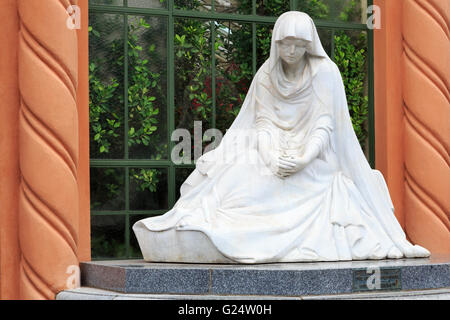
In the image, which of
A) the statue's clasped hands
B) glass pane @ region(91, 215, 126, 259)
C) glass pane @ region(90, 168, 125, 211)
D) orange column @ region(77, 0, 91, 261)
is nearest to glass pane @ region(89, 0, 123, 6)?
orange column @ region(77, 0, 91, 261)

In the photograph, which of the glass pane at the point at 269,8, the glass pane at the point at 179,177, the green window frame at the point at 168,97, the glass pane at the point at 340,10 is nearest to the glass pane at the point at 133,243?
the green window frame at the point at 168,97

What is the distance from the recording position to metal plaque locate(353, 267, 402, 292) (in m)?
4.74

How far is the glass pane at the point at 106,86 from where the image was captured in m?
6.54

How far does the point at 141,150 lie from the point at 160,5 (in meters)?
1.34

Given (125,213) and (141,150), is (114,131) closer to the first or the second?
(141,150)

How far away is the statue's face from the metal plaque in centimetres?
187

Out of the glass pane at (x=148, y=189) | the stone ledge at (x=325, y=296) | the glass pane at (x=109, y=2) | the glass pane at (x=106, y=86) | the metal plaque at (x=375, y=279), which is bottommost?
the stone ledge at (x=325, y=296)

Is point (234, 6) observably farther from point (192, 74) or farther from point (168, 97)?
point (168, 97)

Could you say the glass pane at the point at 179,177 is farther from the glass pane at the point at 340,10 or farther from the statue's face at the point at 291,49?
the glass pane at the point at 340,10

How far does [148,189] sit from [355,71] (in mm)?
2449

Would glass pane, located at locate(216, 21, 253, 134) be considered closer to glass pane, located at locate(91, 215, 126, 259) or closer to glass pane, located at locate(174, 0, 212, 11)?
glass pane, located at locate(174, 0, 212, 11)

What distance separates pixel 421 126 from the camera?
684cm

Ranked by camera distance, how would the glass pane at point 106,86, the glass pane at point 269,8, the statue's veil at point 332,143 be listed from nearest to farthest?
the statue's veil at point 332,143 < the glass pane at point 106,86 < the glass pane at point 269,8

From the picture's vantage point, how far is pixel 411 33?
6.92 m
